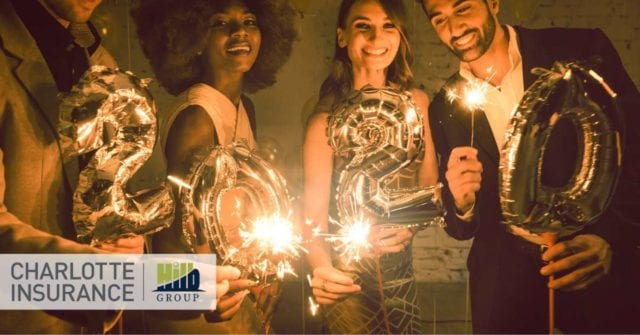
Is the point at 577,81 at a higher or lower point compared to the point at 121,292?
higher

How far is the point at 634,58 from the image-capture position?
3.71 meters

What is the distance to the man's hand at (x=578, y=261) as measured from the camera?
3607 mm

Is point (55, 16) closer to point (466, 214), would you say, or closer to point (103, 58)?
point (103, 58)

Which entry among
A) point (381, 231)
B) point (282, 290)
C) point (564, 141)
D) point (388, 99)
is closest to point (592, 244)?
point (564, 141)

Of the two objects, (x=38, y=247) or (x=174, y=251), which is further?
(x=174, y=251)

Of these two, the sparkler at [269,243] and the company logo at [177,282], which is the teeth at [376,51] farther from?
the company logo at [177,282]

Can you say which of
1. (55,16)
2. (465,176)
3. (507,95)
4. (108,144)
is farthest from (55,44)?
(507,95)

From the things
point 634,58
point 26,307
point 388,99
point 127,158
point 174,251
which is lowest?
point 26,307

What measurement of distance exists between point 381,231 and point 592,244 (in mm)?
1162

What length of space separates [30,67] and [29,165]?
51 centimetres

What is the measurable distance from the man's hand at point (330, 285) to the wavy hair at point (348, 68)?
92 centimetres

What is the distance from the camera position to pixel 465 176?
3.67 metres

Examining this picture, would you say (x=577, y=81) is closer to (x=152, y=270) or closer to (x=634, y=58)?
(x=634, y=58)

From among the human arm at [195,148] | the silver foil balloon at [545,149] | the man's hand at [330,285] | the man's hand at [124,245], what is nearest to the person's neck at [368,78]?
the silver foil balloon at [545,149]
